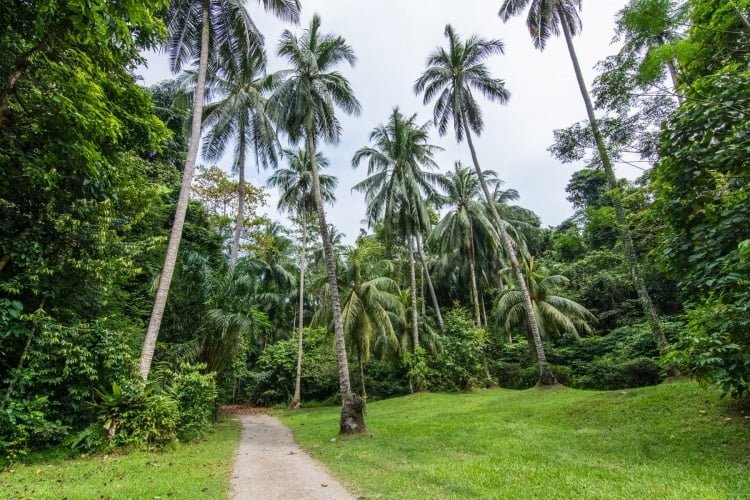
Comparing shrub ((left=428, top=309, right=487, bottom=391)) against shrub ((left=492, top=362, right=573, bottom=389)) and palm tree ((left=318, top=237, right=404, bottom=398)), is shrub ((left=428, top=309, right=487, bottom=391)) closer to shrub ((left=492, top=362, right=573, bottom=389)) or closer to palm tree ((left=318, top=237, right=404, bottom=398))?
shrub ((left=492, top=362, right=573, bottom=389))

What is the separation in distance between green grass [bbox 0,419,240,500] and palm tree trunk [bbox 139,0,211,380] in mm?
2174

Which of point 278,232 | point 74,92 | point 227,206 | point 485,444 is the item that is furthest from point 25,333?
point 278,232

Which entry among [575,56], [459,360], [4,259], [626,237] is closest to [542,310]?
[459,360]

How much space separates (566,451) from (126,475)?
754 centimetres

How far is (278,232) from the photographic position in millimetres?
33062

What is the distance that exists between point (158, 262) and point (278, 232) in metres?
18.9

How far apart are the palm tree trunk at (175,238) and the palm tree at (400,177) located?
11.6 m

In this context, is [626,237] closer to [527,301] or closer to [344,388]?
[527,301]

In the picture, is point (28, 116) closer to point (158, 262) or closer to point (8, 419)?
point (8, 419)

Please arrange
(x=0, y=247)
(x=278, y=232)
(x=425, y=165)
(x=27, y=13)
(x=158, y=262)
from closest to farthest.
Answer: (x=27, y=13)
(x=0, y=247)
(x=158, y=262)
(x=425, y=165)
(x=278, y=232)

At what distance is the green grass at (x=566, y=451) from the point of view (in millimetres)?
4602

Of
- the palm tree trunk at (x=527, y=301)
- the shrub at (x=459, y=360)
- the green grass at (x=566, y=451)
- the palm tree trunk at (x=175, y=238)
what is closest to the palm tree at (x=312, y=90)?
the palm tree trunk at (x=175, y=238)

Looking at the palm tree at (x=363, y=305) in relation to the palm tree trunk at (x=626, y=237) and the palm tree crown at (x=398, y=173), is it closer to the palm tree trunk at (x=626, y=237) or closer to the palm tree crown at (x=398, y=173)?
the palm tree crown at (x=398, y=173)

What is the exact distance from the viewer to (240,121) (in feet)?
59.7
